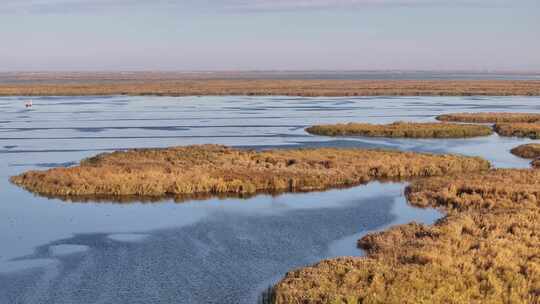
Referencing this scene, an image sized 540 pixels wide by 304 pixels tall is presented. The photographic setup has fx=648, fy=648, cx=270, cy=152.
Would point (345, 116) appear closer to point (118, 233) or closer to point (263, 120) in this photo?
point (263, 120)

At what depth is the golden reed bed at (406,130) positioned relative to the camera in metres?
54.8

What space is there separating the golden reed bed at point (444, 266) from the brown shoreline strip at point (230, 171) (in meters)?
9.61

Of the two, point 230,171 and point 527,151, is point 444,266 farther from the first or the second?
point 527,151

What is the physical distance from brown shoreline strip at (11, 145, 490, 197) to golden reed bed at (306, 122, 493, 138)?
1368 centimetres

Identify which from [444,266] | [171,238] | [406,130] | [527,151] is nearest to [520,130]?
[406,130]

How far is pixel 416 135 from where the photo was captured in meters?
54.7

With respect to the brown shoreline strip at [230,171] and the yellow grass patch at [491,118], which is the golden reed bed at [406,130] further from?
the brown shoreline strip at [230,171]

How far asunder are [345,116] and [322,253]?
53.7 metres

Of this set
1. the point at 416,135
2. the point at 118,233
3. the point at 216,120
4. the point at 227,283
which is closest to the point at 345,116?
the point at 216,120

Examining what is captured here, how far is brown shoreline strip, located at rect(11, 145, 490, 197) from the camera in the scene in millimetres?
31547

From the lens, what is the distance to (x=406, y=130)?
55.3 m

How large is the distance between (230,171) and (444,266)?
59.9 ft

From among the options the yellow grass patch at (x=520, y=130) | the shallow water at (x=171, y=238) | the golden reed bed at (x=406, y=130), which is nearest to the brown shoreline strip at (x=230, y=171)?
the shallow water at (x=171, y=238)

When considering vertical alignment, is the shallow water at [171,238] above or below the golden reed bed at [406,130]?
above
